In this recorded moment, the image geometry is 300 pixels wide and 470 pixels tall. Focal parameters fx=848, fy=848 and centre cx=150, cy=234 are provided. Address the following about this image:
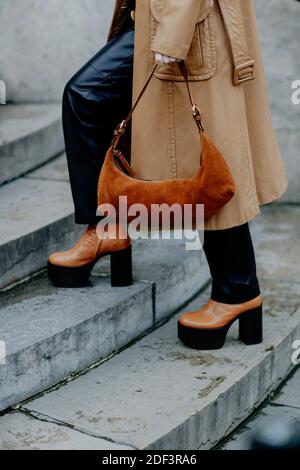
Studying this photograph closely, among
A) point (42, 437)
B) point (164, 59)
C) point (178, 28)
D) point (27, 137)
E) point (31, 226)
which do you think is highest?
point (178, 28)

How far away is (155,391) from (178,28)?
1.32 meters

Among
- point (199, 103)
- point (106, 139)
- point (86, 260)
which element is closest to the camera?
point (199, 103)

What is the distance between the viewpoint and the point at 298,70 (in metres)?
5.11

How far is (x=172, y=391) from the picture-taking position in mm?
3178

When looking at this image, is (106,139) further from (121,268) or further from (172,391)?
(172,391)

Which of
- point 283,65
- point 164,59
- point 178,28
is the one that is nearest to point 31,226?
point 164,59

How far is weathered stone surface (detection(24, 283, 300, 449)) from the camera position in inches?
115

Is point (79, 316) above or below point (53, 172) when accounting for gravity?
below

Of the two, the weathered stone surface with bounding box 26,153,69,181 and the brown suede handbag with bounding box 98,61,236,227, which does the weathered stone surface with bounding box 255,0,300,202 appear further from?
the brown suede handbag with bounding box 98,61,236,227

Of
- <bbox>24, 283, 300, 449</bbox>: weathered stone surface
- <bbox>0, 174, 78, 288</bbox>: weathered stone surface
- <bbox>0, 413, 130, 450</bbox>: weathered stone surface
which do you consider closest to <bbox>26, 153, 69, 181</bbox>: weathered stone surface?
<bbox>0, 174, 78, 288</bbox>: weathered stone surface

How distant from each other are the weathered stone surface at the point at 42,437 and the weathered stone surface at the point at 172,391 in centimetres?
6

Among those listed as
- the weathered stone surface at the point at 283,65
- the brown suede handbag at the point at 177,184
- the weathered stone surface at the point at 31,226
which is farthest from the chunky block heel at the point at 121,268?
the weathered stone surface at the point at 283,65

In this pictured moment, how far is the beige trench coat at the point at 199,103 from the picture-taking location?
3064 millimetres
